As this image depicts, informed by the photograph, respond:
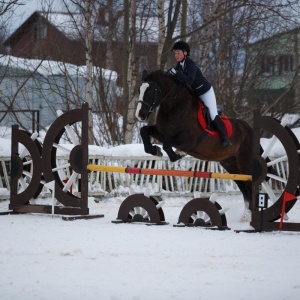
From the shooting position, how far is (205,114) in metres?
9.92

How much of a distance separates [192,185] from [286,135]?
18.0ft

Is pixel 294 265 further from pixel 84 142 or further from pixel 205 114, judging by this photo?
pixel 84 142

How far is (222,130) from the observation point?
993cm

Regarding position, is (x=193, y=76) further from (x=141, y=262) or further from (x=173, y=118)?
(x=141, y=262)

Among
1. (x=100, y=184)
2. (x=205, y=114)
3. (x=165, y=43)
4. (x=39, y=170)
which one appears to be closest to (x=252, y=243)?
(x=205, y=114)

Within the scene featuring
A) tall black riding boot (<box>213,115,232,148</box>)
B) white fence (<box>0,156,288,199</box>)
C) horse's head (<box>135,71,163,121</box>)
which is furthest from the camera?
white fence (<box>0,156,288,199</box>)

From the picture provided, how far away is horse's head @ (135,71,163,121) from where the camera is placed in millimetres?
9305

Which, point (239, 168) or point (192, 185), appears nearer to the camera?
point (239, 168)

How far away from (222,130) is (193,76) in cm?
86

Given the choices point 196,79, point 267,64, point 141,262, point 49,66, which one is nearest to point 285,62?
point 267,64

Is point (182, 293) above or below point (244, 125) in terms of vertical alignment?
below

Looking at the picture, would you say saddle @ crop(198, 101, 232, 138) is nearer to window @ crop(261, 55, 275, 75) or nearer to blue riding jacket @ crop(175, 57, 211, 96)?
blue riding jacket @ crop(175, 57, 211, 96)

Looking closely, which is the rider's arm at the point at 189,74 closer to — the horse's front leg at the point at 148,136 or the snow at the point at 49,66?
the horse's front leg at the point at 148,136

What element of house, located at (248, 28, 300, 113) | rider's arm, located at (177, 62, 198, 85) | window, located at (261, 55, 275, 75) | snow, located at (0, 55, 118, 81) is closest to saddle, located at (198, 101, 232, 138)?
rider's arm, located at (177, 62, 198, 85)
